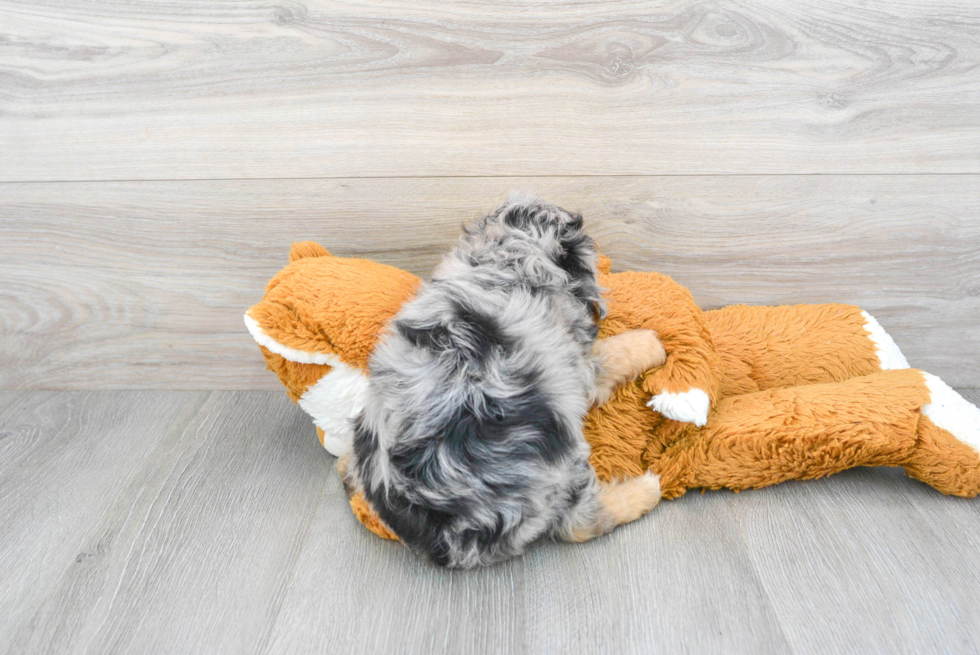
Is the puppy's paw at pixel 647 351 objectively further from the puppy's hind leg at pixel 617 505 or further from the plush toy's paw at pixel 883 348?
the plush toy's paw at pixel 883 348

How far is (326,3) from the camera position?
3.30ft

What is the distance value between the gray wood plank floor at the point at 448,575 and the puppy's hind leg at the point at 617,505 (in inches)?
0.8

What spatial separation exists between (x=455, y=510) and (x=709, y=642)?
0.33 metres

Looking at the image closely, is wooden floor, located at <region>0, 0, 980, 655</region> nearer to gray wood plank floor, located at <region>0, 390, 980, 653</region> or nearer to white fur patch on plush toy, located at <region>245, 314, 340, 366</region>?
gray wood plank floor, located at <region>0, 390, 980, 653</region>

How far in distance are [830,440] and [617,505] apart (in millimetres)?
316


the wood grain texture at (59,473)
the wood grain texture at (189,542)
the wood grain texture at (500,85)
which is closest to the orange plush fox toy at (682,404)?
the wood grain texture at (189,542)

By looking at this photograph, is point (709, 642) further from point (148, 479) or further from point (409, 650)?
point (148, 479)

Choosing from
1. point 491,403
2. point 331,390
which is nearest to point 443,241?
point 331,390

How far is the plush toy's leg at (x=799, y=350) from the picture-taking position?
1009mm

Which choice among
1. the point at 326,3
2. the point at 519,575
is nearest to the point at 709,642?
the point at 519,575

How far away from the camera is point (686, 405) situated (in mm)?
838

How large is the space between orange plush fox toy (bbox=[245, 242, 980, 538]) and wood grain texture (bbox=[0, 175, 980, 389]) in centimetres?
18

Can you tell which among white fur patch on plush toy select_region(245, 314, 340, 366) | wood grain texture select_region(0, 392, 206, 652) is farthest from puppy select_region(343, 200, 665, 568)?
wood grain texture select_region(0, 392, 206, 652)

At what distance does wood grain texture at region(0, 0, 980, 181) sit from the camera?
998 mm
